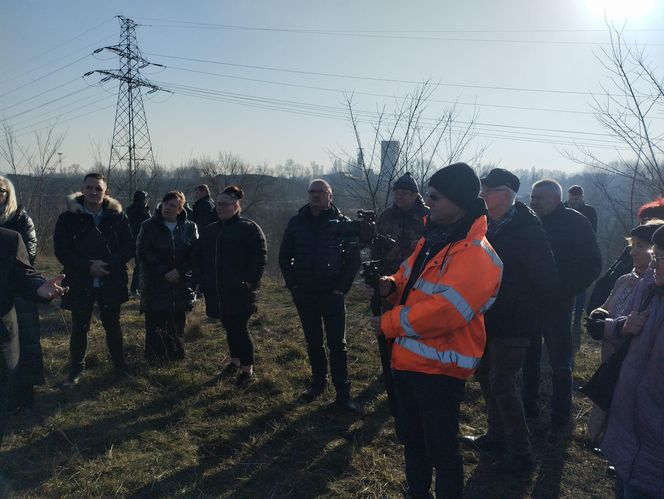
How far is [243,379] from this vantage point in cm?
475

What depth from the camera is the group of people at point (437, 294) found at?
2246 mm

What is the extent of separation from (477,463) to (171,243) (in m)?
3.53

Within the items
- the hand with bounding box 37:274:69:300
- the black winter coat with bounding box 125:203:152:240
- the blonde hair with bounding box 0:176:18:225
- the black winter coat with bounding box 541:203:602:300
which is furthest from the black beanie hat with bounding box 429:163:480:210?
the black winter coat with bounding box 125:203:152:240

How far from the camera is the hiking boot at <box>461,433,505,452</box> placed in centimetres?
357

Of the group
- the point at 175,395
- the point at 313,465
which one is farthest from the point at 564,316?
the point at 175,395

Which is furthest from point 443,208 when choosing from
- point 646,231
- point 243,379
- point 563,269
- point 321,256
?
point 243,379

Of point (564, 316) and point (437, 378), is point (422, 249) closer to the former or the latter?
point (437, 378)

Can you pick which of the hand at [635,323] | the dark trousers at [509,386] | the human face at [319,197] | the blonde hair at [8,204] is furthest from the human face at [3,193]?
the hand at [635,323]

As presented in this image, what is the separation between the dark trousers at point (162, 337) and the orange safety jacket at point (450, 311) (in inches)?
134

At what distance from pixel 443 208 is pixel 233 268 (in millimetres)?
2663

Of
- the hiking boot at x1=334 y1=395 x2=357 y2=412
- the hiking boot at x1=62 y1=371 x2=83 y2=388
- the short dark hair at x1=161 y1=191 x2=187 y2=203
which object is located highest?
the short dark hair at x1=161 y1=191 x2=187 y2=203

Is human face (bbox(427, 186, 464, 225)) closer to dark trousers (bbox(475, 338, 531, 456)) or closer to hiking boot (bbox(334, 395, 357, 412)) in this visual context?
dark trousers (bbox(475, 338, 531, 456))

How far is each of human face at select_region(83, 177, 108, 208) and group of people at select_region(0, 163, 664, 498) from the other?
13 mm

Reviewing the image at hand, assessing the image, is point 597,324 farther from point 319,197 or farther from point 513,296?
point 319,197
